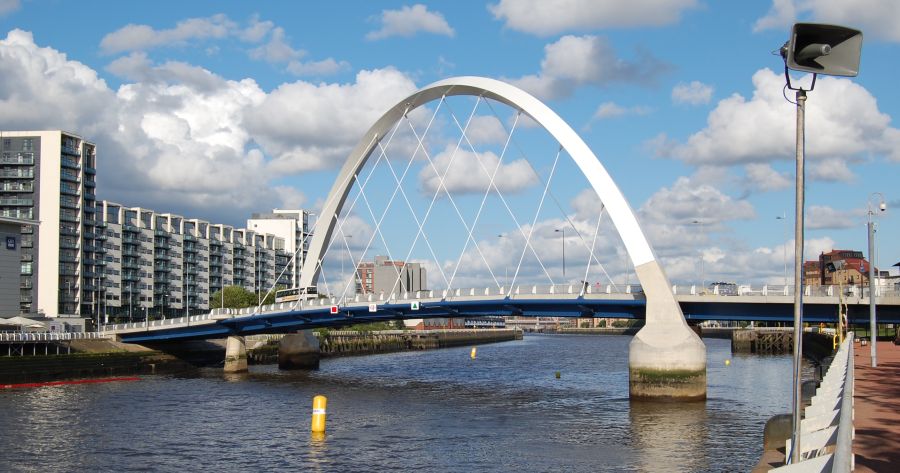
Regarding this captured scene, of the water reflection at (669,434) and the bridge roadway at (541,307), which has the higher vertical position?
the bridge roadway at (541,307)

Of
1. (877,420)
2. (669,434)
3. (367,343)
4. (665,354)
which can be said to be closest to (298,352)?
(367,343)

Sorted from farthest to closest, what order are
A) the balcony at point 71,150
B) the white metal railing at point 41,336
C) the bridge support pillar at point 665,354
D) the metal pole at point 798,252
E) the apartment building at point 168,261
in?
the apartment building at point 168,261
the balcony at point 71,150
the white metal railing at point 41,336
the bridge support pillar at point 665,354
the metal pole at point 798,252

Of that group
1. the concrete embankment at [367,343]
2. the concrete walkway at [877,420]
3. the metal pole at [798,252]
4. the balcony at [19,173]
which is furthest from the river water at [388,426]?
the balcony at [19,173]

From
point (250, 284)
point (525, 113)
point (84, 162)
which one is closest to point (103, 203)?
point (84, 162)

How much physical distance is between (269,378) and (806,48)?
220ft

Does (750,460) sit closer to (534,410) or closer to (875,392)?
(875,392)

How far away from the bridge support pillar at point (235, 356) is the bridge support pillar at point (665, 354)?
44.9 metres

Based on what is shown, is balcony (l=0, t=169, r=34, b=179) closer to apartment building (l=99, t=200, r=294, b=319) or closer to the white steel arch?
apartment building (l=99, t=200, r=294, b=319)

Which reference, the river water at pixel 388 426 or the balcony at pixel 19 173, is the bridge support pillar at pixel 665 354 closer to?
the river water at pixel 388 426

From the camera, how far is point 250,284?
19412 cm

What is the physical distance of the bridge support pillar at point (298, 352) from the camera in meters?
87.2

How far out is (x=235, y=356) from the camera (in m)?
83.3

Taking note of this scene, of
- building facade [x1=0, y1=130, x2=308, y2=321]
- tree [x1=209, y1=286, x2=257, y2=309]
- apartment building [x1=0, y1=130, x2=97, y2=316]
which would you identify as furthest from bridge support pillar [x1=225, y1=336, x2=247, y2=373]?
tree [x1=209, y1=286, x2=257, y2=309]

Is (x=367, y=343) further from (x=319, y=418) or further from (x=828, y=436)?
(x=828, y=436)
